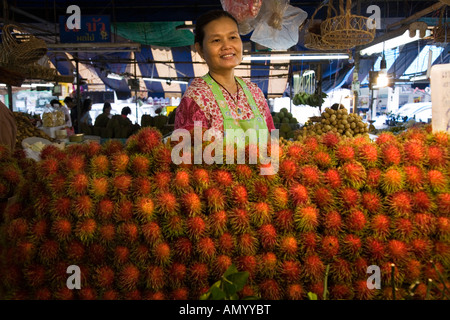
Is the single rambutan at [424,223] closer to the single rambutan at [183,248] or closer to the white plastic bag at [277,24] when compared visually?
the single rambutan at [183,248]

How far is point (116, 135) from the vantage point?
5402 mm

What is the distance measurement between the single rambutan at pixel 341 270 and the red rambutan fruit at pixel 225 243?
0.32 meters

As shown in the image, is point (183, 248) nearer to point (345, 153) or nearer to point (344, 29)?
point (345, 153)

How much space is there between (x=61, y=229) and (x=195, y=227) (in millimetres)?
381

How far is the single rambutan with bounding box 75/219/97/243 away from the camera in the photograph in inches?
38.0

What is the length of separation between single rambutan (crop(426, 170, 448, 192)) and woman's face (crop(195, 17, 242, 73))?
3.11 ft

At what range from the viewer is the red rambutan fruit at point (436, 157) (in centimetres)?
113

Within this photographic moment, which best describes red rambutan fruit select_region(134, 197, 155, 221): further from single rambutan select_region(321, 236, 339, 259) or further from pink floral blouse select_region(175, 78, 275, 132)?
pink floral blouse select_region(175, 78, 275, 132)

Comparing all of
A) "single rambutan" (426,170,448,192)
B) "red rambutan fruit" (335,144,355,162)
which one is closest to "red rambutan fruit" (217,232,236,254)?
"red rambutan fruit" (335,144,355,162)

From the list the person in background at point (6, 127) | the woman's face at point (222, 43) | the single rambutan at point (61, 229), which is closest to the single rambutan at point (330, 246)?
the single rambutan at point (61, 229)

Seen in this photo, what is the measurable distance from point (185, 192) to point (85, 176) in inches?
12.0

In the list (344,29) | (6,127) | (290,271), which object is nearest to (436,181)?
(290,271)

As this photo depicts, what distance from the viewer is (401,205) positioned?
105cm
